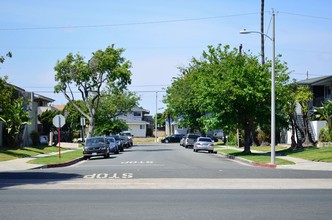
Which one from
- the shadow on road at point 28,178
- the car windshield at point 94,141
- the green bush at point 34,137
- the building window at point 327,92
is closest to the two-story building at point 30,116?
the green bush at point 34,137

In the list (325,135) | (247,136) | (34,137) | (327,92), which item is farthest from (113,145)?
(327,92)

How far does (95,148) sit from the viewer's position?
127 feet

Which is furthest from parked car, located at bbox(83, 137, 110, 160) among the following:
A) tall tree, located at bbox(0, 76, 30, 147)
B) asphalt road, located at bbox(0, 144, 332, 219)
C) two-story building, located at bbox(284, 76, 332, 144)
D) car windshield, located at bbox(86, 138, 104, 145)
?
two-story building, located at bbox(284, 76, 332, 144)

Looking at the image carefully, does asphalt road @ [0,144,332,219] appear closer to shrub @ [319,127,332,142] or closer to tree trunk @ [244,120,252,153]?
shrub @ [319,127,332,142]

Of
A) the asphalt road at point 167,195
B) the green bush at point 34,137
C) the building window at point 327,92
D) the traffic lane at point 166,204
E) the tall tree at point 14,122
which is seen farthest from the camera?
the green bush at point 34,137

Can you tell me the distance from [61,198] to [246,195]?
5.27 metres

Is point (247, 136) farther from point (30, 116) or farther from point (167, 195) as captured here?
point (167, 195)

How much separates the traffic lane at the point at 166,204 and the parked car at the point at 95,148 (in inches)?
871

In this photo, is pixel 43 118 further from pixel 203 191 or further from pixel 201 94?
pixel 203 191

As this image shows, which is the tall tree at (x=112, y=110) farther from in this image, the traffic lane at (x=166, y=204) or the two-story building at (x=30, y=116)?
the traffic lane at (x=166, y=204)

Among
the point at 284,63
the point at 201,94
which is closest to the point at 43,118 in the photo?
the point at 201,94

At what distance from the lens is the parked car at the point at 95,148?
127 ft

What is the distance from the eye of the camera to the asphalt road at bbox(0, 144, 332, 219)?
11719 millimetres

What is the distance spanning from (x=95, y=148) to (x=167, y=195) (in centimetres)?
2388
